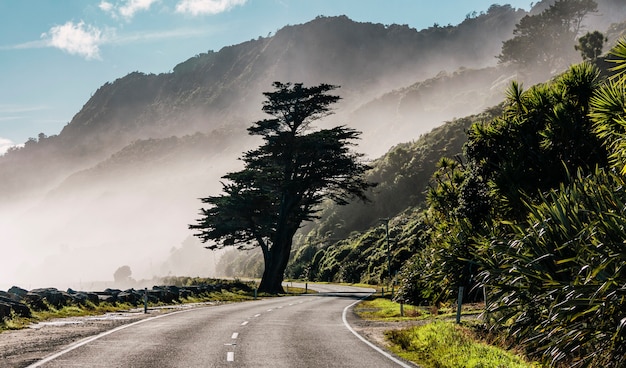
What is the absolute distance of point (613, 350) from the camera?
9.66 metres

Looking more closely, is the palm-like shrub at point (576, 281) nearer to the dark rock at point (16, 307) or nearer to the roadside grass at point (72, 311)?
the roadside grass at point (72, 311)

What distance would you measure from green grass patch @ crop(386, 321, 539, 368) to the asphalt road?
0.84 meters

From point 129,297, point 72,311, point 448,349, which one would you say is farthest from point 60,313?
point 448,349

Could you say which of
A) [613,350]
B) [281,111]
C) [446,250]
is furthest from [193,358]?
[281,111]

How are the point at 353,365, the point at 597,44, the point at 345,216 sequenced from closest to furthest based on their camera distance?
the point at 353,365
the point at 597,44
the point at 345,216

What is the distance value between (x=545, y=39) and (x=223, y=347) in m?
128

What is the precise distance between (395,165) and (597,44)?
42040 mm

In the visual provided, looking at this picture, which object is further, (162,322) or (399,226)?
(399,226)

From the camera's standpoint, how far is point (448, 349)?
1357cm

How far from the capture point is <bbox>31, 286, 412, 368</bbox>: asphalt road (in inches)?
479

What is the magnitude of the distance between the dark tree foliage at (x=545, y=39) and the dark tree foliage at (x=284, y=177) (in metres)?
86.2

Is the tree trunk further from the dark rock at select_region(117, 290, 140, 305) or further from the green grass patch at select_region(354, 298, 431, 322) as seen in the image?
the green grass patch at select_region(354, 298, 431, 322)

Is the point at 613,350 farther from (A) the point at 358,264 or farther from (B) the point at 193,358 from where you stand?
(A) the point at 358,264

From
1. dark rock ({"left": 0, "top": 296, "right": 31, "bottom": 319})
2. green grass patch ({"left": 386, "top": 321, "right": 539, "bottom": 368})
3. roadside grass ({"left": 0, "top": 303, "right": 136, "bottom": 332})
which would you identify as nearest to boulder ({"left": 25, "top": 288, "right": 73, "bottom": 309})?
roadside grass ({"left": 0, "top": 303, "right": 136, "bottom": 332})
